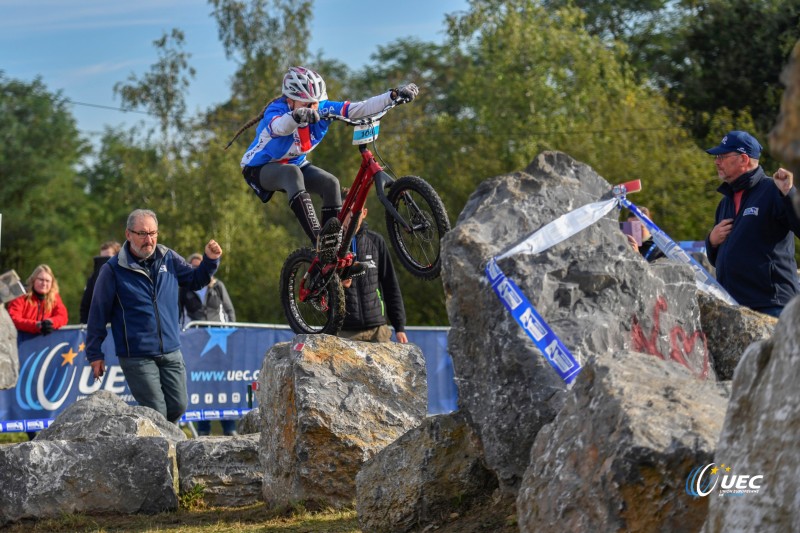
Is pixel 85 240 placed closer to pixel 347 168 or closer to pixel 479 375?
pixel 347 168

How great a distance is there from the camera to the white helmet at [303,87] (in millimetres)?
7344

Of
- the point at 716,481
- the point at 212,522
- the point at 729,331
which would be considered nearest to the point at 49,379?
the point at 212,522

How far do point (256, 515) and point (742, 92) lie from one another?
1041 inches

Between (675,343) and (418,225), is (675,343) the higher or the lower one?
the lower one

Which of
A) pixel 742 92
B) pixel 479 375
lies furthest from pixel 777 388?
pixel 742 92

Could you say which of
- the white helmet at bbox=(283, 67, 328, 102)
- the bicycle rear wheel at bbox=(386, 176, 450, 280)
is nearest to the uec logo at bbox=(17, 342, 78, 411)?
the white helmet at bbox=(283, 67, 328, 102)

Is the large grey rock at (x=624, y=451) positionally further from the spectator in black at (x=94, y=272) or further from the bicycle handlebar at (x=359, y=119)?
the spectator in black at (x=94, y=272)

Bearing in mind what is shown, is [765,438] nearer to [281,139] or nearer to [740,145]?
[740,145]

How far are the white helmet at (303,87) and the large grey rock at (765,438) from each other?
4480mm

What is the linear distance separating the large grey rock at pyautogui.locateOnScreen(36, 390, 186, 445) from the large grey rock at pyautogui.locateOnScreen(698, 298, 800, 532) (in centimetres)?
508

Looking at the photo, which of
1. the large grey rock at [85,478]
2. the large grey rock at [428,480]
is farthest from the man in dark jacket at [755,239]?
the large grey rock at [85,478]

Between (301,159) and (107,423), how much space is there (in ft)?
7.69

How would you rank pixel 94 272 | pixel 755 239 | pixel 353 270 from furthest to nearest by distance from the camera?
pixel 94 272 → pixel 353 270 → pixel 755 239

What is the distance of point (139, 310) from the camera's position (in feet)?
26.0
